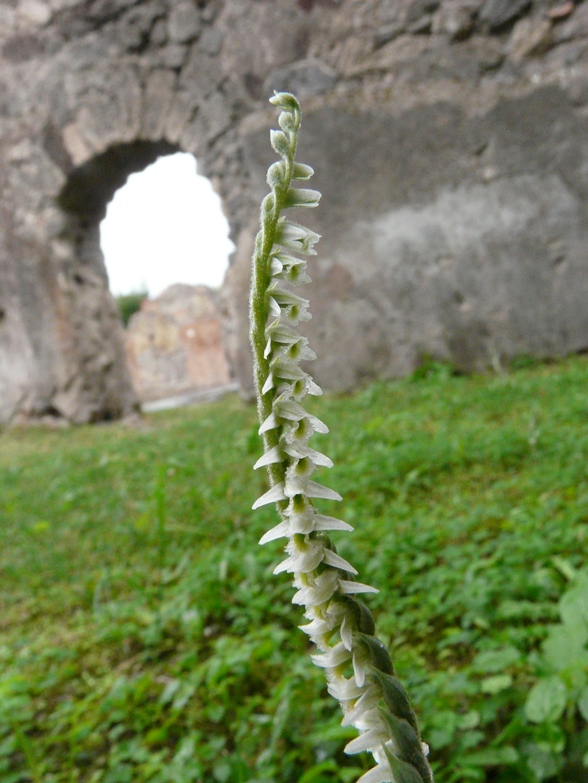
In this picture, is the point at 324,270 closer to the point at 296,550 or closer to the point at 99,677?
the point at 99,677

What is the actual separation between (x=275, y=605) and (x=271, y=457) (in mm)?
1923

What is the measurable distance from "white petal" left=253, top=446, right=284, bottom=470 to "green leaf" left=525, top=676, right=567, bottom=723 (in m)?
1.08

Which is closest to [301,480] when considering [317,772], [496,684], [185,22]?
[317,772]

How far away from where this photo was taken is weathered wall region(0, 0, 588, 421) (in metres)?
5.21

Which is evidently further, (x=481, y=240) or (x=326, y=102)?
(x=326, y=102)

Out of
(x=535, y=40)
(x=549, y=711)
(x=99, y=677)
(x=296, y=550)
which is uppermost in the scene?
(x=535, y=40)

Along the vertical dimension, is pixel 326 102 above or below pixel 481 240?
above

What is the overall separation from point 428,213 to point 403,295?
645 millimetres

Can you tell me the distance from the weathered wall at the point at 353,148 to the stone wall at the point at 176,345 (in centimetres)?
924

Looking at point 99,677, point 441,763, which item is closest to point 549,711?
point 441,763

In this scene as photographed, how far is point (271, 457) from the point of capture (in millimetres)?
377

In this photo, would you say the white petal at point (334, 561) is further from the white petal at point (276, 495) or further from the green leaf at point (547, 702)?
the green leaf at point (547, 702)

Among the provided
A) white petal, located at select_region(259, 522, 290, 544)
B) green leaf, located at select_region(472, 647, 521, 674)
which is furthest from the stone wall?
white petal, located at select_region(259, 522, 290, 544)

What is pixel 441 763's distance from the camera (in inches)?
52.2
